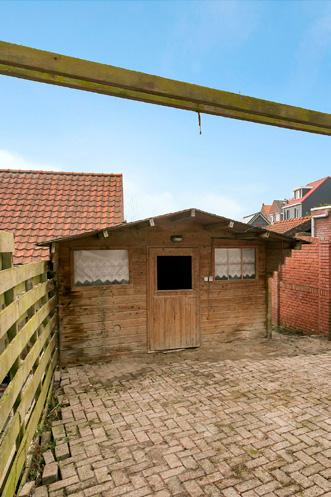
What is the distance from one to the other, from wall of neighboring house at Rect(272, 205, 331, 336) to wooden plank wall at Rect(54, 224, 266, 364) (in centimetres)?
220

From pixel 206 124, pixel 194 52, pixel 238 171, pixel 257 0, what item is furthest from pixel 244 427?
pixel 238 171

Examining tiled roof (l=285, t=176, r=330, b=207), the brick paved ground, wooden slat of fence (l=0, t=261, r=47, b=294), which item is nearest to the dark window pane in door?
the brick paved ground

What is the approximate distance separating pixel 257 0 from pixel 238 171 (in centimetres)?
3148

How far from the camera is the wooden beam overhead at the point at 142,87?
1514 mm

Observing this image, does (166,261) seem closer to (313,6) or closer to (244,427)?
(244,427)

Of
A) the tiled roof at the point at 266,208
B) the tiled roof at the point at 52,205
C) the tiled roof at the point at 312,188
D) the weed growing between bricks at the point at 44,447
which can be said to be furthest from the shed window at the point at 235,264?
the tiled roof at the point at 266,208

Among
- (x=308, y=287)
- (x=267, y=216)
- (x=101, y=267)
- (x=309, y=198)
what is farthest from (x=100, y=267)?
(x=267, y=216)

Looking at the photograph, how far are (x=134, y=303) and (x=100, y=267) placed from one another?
1.19 metres

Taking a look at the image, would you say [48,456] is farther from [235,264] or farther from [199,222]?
[235,264]

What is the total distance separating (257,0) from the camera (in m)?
4.58

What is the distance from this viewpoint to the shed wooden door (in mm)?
7562

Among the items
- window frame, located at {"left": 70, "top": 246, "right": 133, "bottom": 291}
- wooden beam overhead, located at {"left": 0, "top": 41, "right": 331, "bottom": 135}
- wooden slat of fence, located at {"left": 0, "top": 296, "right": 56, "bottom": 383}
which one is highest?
wooden beam overhead, located at {"left": 0, "top": 41, "right": 331, "bottom": 135}

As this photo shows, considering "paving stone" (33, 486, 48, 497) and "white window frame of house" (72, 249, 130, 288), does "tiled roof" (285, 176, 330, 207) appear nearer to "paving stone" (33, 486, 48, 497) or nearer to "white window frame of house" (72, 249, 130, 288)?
"white window frame of house" (72, 249, 130, 288)

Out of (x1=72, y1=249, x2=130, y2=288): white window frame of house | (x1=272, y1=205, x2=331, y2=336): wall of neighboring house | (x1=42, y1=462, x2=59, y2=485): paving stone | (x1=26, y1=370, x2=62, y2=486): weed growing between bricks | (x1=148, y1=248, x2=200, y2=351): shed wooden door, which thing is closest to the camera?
(x1=42, y1=462, x2=59, y2=485): paving stone
